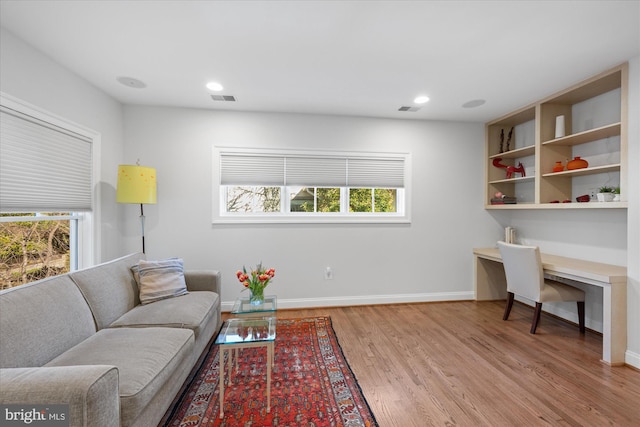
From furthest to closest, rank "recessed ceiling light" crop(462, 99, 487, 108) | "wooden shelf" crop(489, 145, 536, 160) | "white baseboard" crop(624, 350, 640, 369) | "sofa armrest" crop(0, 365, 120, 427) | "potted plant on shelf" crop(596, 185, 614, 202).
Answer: "wooden shelf" crop(489, 145, 536, 160), "recessed ceiling light" crop(462, 99, 487, 108), "potted plant on shelf" crop(596, 185, 614, 202), "white baseboard" crop(624, 350, 640, 369), "sofa armrest" crop(0, 365, 120, 427)

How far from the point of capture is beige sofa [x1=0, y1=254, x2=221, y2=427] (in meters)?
1.04

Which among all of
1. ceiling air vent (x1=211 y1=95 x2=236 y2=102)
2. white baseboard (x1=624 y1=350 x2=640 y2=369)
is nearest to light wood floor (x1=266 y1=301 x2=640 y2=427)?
white baseboard (x1=624 y1=350 x2=640 y2=369)

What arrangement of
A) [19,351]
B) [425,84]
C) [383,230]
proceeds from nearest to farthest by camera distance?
[19,351] → [425,84] → [383,230]

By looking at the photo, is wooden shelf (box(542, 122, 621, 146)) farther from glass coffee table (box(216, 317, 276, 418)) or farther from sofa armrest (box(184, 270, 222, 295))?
sofa armrest (box(184, 270, 222, 295))

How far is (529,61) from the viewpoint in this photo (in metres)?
2.31

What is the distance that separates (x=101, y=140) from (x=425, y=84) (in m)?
3.36

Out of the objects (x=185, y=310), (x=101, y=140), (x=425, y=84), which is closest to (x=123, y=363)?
(x=185, y=310)

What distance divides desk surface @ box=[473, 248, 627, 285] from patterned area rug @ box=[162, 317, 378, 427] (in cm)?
221

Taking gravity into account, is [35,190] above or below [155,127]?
below

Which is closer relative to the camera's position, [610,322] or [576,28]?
[576,28]

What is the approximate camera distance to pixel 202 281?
8.91 ft

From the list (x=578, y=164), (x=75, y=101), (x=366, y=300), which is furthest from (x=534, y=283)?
(x=75, y=101)

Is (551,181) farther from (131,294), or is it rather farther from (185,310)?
(131,294)

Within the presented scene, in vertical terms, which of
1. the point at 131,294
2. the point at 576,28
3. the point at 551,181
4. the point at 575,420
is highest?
the point at 576,28
